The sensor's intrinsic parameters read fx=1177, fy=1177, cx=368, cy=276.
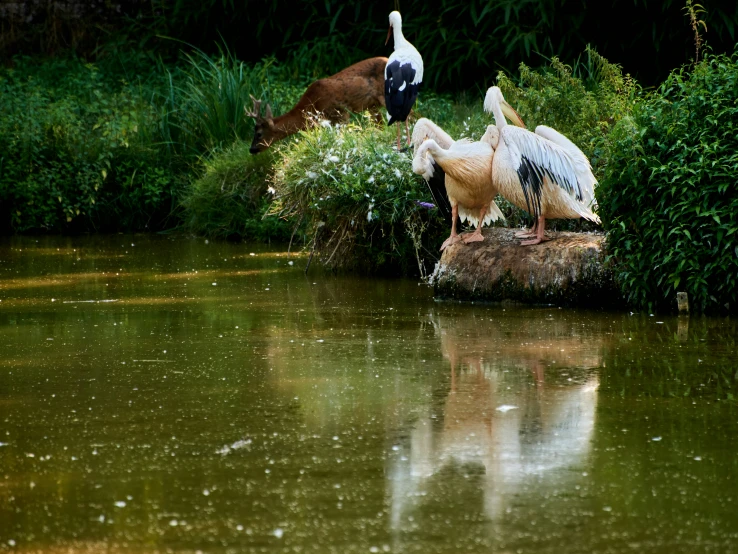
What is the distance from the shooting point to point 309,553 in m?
3.21

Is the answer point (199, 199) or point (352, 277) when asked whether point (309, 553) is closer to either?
point (352, 277)

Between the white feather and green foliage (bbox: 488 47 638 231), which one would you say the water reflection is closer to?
green foliage (bbox: 488 47 638 231)

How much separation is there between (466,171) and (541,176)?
50 cm

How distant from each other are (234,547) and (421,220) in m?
5.59

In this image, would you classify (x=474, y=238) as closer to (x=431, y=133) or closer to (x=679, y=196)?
(x=431, y=133)

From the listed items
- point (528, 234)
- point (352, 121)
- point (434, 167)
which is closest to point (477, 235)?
point (528, 234)

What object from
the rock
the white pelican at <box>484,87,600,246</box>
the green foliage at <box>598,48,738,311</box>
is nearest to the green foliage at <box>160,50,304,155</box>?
the rock

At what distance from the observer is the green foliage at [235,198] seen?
1179cm

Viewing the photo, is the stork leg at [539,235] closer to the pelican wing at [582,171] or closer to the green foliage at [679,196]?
the pelican wing at [582,171]

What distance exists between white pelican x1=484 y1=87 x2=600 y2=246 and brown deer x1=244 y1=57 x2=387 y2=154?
440 centimetres

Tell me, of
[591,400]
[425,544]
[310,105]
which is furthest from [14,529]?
[310,105]

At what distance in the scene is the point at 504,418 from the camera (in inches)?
181

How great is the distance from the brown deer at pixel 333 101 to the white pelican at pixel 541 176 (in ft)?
14.4

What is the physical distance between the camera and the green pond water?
134 inches
